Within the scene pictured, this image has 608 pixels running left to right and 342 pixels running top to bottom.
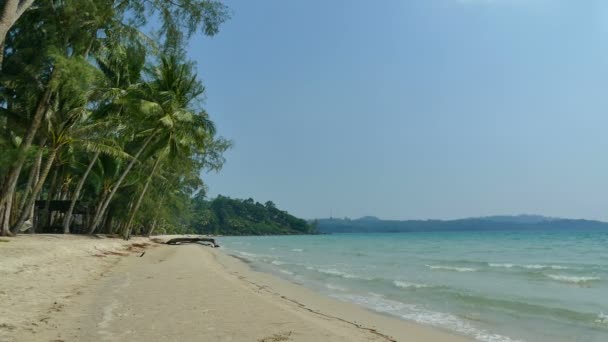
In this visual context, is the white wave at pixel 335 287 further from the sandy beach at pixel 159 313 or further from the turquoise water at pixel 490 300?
the sandy beach at pixel 159 313

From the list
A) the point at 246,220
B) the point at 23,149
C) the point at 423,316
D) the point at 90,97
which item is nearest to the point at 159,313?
the point at 423,316

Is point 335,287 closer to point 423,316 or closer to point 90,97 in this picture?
point 423,316

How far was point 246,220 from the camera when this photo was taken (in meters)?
168

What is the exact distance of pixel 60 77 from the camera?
15.2 m

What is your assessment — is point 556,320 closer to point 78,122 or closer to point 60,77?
point 60,77

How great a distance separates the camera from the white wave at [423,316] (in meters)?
7.73

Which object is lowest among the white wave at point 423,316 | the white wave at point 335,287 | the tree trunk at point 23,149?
the white wave at point 335,287

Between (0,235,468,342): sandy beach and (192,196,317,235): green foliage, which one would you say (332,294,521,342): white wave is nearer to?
(0,235,468,342): sandy beach

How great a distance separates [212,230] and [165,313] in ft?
481

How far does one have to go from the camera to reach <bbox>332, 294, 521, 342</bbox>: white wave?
305 inches

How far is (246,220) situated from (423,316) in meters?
162

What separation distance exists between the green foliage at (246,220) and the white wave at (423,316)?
129m

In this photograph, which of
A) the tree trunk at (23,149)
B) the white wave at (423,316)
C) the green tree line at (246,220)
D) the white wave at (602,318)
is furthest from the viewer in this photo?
the green tree line at (246,220)

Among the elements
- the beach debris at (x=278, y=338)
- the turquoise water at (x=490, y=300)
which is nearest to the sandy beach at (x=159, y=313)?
the beach debris at (x=278, y=338)
